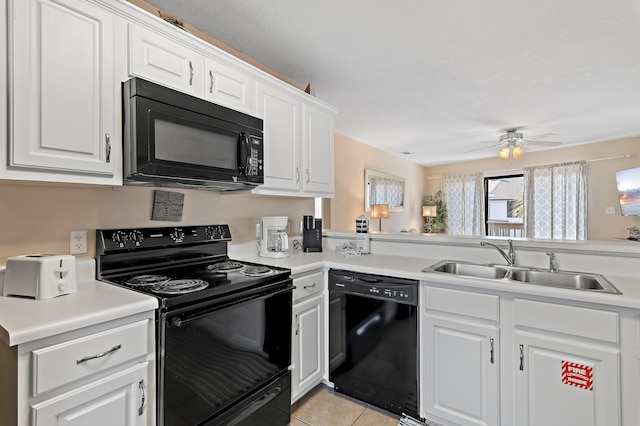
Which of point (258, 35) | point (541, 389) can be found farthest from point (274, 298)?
point (258, 35)

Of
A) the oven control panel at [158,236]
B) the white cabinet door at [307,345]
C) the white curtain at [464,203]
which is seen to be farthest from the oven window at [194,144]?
the white curtain at [464,203]

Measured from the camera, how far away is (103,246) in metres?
1.51

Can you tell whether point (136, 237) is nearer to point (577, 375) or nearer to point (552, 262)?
point (577, 375)

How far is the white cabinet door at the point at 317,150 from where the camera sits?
2.41 metres

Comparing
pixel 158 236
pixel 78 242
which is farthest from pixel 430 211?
pixel 78 242

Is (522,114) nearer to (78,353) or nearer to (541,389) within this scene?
(541,389)

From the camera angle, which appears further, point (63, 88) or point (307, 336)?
point (307, 336)

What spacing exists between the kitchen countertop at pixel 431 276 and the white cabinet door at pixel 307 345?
245mm

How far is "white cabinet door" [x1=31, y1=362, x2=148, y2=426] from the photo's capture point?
94 centimetres

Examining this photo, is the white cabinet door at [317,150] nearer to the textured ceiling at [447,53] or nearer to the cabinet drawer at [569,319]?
the textured ceiling at [447,53]

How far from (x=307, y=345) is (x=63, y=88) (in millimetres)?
1800

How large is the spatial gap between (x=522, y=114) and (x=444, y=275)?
315cm

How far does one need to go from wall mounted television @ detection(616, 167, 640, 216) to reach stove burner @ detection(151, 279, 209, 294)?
6.43 m

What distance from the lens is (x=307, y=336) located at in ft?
6.49
